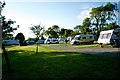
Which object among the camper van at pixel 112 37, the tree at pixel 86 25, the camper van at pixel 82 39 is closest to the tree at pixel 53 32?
the tree at pixel 86 25

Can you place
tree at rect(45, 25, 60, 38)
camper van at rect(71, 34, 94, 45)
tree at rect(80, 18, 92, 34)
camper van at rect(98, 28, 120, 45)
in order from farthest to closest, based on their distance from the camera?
tree at rect(45, 25, 60, 38), tree at rect(80, 18, 92, 34), camper van at rect(71, 34, 94, 45), camper van at rect(98, 28, 120, 45)

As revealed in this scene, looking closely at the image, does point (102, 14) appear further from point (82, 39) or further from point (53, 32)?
point (53, 32)

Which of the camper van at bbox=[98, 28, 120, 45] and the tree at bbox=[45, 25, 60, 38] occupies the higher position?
the tree at bbox=[45, 25, 60, 38]

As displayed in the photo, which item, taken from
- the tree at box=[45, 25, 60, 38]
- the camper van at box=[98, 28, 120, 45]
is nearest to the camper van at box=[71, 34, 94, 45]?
the camper van at box=[98, 28, 120, 45]

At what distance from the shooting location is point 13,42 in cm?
7575

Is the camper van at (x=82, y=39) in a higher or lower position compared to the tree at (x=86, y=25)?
lower

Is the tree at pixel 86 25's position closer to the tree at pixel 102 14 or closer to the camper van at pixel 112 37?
the tree at pixel 102 14

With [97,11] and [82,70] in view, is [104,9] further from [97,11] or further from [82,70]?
[82,70]

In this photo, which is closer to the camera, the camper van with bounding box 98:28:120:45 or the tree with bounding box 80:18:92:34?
the camper van with bounding box 98:28:120:45

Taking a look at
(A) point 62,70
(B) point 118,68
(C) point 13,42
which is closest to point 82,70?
(A) point 62,70

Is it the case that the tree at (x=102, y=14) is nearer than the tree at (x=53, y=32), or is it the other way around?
the tree at (x=102, y=14)

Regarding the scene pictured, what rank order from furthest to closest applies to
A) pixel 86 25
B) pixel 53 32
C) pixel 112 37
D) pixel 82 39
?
pixel 53 32
pixel 86 25
pixel 82 39
pixel 112 37

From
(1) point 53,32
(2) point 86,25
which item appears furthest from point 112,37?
(1) point 53,32

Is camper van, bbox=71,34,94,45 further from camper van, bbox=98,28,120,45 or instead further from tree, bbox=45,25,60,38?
tree, bbox=45,25,60,38
